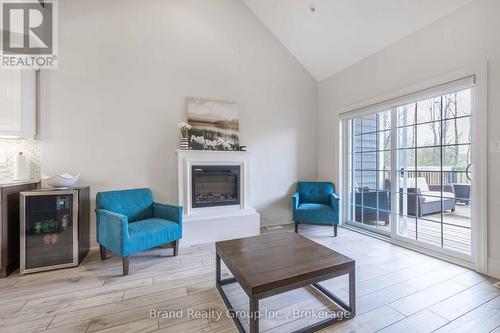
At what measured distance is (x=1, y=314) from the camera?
5.56 feet

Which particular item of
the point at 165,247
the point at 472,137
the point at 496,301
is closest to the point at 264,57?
the point at 472,137

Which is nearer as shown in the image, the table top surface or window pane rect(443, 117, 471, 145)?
the table top surface

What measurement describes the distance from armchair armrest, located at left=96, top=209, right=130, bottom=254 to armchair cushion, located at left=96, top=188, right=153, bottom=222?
162 millimetres

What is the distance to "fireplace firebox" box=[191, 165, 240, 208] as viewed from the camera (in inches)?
132

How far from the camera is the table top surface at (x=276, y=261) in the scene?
143 centimetres

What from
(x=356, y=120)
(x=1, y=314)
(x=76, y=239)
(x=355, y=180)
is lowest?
(x=1, y=314)

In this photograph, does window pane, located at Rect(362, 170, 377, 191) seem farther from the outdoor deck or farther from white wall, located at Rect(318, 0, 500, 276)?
white wall, located at Rect(318, 0, 500, 276)

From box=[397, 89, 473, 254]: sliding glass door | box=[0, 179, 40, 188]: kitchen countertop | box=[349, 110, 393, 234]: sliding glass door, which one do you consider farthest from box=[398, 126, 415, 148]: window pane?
box=[0, 179, 40, 188]: kitchen countertop

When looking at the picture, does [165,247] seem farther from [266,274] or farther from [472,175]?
[472,175]

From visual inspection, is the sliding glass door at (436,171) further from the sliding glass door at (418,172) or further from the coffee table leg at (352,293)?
the coffee table leg at (352,293)

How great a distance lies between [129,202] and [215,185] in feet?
3.97

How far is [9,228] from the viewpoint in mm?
2277

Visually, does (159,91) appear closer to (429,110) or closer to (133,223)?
(133,223)

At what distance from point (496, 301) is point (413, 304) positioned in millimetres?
687
